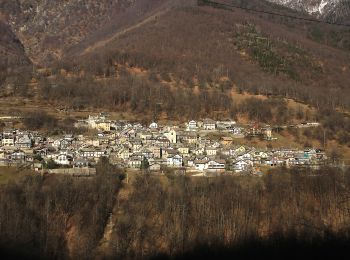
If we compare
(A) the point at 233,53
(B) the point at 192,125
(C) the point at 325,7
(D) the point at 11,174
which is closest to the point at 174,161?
(D) the point at 11,174

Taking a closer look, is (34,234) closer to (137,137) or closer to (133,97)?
(137,137)

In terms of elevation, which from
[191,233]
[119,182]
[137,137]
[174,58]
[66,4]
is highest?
[66,4]

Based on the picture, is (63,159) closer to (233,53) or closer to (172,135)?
(172,135)

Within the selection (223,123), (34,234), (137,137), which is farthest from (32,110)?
(34,234)

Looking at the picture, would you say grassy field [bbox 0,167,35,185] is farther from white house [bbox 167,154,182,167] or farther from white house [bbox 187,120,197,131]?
white house [bbox 187,120,197,131]

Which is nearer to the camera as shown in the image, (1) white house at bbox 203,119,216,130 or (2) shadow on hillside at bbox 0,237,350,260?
(2) shadow on hillside at bbox 0,237,350,260

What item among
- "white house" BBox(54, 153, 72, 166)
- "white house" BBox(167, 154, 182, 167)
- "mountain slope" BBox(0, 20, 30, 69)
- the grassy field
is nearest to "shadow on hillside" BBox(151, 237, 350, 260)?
the grassy field
